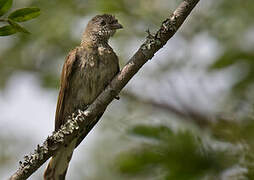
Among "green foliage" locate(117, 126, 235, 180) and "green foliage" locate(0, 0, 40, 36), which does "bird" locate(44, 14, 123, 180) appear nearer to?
"green foliage" locate(0, 0, 40, 36)

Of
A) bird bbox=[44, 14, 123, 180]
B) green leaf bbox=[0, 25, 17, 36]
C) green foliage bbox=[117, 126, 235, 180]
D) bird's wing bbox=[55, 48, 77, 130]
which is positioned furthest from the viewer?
bird's wing bbox=[55, 48, 77, 130]

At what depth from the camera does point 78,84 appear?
6016 mm

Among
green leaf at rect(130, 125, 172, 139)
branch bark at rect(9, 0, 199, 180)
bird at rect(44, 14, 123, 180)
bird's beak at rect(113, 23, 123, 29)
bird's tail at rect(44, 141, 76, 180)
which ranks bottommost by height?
green leaf at rect(130, 125, 172, 139)

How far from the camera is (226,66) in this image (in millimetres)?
2766

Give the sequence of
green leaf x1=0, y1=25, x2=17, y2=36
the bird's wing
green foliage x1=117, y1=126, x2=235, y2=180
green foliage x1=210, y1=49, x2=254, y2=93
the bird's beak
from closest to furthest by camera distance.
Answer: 1. green foliage x1=117, y1=126, x2=235, y2=180
2. green leaf x1=0, y1=25, x2=17, y2=36
3. green foliage x1=210, y1=49, x2=254, y2=93
4. the bird's wing
5. the bird's beak

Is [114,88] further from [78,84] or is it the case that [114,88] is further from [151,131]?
[78,84]

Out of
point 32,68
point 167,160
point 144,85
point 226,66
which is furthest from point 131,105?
point 167,160

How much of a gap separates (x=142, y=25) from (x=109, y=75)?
5.89 feet

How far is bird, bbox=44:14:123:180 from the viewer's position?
582cm

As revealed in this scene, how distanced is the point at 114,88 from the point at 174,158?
209 cm

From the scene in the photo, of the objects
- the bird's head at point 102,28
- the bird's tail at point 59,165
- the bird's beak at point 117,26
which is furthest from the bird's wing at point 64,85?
the bird's beak at point 117,26

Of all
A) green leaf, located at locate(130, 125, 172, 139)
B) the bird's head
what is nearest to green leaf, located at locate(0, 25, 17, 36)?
green leaf, located at locate(130, 125, 172, 139)

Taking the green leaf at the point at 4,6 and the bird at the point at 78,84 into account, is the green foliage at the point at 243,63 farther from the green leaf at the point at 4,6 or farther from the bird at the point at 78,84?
the bird at the point at 78,84

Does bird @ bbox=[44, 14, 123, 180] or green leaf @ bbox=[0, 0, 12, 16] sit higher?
bird @ bbox=[44, 14, 123, 180]
